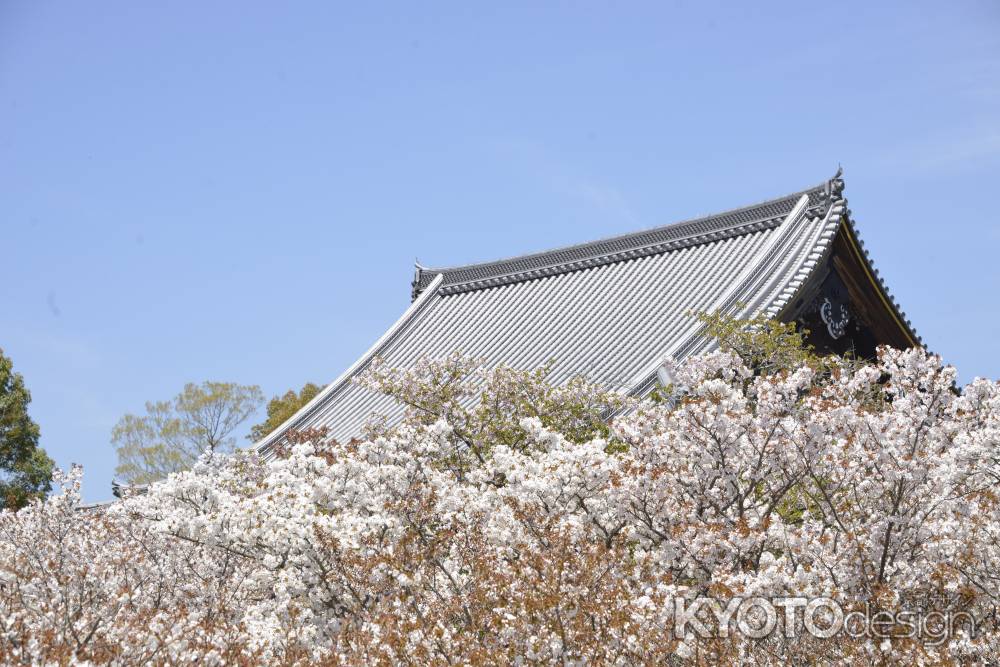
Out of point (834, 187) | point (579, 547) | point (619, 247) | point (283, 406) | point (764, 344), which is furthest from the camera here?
point (283, 406)

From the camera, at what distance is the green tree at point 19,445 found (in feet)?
111

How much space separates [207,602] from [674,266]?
1755 cm

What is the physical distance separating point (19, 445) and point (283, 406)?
39.9 feet

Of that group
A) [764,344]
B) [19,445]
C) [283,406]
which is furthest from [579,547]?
[283,406]

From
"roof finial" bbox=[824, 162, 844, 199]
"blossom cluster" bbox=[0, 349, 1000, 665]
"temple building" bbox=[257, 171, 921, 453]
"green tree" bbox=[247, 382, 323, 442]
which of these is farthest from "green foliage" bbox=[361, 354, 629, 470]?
"green tree" bbox=[247, 382, 323, 442]

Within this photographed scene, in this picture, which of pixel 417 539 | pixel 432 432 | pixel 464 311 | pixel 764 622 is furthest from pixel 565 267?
pixel 764 622

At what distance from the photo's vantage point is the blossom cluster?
768 centimetres

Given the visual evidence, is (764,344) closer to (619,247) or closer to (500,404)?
(500,404)

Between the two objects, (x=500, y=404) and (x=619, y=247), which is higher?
(x=619, y=247)

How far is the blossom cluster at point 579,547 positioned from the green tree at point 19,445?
23.4m

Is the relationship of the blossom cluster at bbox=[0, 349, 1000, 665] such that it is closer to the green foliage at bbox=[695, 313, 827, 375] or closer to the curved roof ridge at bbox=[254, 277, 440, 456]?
the green foliage at bbox=[695, 313, 827, 375]

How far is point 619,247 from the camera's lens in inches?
1094

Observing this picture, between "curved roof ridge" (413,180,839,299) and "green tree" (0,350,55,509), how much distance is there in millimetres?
13131

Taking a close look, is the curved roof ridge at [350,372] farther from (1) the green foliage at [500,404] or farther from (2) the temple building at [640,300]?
(1) the green foliage at [500,404]
